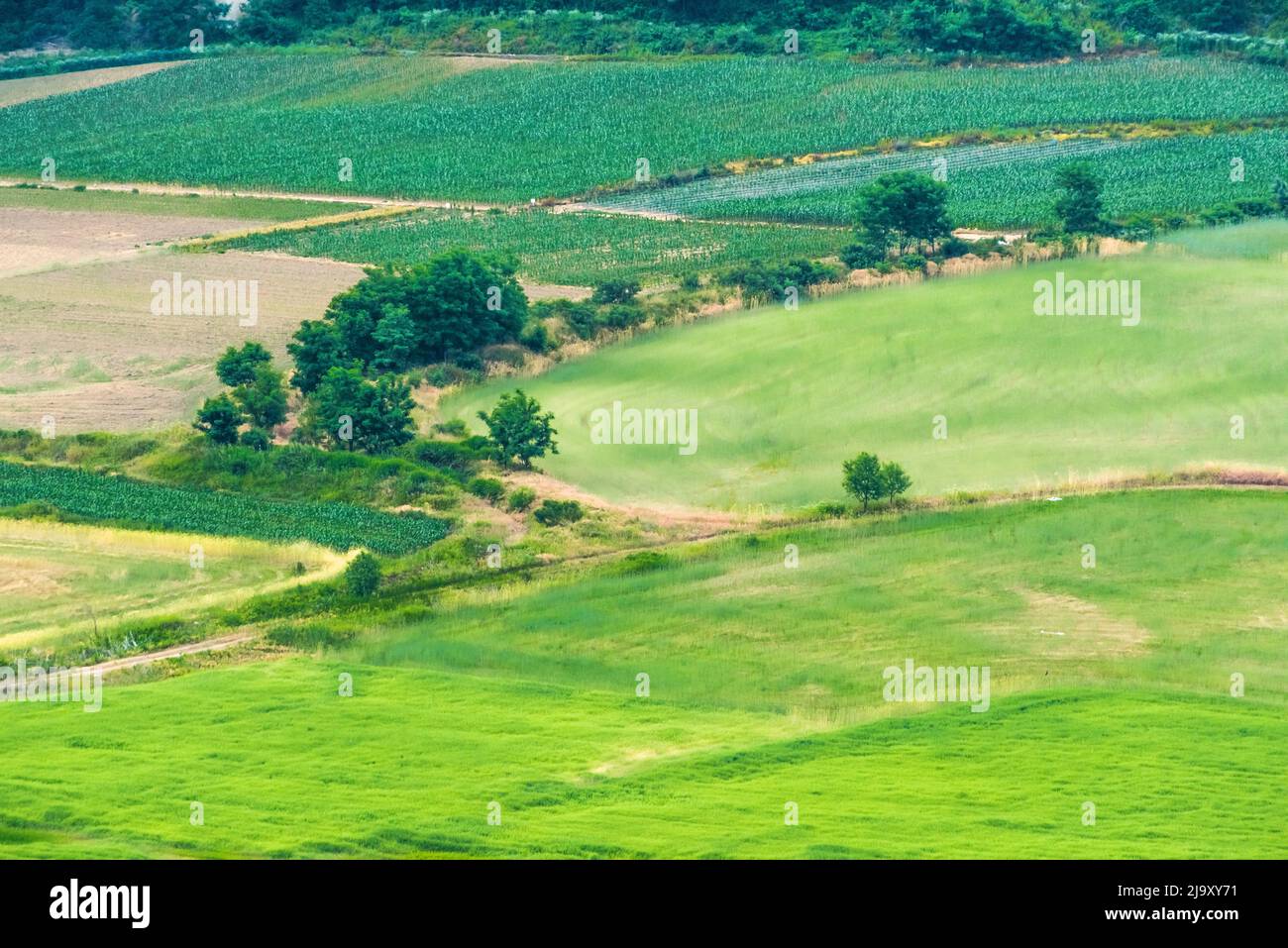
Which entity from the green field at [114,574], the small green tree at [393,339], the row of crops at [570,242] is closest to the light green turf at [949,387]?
the small green tree at [393,339]

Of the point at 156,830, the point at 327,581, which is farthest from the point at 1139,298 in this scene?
the point at 156,830

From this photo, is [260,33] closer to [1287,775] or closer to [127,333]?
[127,333]

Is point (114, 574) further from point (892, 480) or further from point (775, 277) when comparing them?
point (775, 277)

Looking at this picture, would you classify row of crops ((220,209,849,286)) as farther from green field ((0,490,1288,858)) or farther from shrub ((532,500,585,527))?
green field ((0,490,1288,858))

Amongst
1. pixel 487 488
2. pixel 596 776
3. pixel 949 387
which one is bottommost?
pixel 596 776

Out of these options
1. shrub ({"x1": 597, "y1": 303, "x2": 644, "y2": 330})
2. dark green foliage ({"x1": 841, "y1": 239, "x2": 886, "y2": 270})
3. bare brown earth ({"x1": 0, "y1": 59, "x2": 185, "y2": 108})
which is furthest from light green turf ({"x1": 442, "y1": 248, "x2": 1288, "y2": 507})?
bare brown earth ({"x1": 0, "y1": 59, "x2": 185, "y2": 108})

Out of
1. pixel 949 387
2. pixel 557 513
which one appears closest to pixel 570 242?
pixel 949 387

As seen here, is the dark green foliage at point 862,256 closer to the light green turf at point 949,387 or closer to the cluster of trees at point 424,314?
the light green turf at point 949,387
